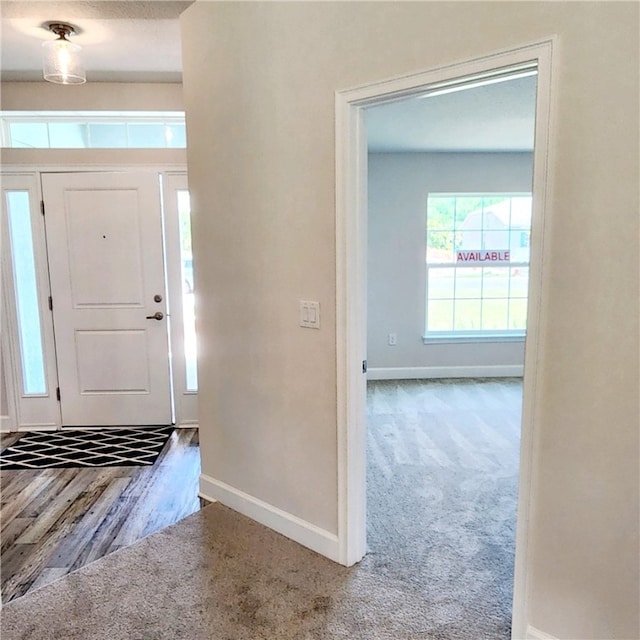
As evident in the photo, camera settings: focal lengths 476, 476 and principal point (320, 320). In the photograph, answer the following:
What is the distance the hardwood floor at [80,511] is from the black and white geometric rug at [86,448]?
4.0 inches

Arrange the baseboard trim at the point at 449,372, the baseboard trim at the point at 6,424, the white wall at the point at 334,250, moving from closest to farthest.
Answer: the white wall at the point at 334,250, the baseboard trim at the point at 6,424, the baseboard trim at the point at 449,372

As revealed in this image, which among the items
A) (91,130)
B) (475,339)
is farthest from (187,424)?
(475,339)

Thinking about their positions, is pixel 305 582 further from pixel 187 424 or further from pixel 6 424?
pixel 6 424

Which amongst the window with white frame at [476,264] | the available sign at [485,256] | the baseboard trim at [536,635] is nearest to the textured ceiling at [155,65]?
the window with white frame at [476,264]

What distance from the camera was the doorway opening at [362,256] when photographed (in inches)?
56.3

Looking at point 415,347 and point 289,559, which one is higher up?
point 415,347

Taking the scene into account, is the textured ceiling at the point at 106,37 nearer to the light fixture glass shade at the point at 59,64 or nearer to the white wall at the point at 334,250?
the light fixture glass shade at the point at 59,64

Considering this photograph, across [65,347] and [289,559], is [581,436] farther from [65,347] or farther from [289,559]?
[65,347]

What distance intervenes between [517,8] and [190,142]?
1.65 m

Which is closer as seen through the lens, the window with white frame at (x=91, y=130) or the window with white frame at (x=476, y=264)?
the window with white frame at (x=91, y=130)

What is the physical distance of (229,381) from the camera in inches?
97.7

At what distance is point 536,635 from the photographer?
1.58m

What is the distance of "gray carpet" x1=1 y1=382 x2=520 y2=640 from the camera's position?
1.74m

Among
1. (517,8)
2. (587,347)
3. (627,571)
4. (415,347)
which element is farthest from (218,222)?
(415,347)
